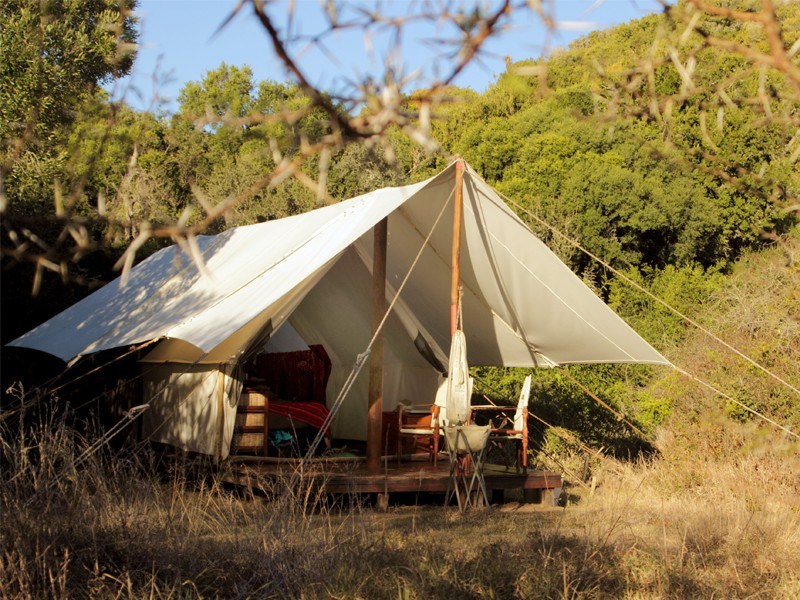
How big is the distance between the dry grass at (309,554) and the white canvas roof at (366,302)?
61.8 inches

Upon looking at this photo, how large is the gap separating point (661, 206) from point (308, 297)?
8.05 metres

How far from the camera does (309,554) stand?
Answer: 352cm

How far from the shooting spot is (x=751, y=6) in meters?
1.29

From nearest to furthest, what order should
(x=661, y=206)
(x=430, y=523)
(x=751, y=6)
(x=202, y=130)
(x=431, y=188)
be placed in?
(x=202, y=130), (x=751, y=6), (x=430, y=523), (x=431, y=188), (x=661, y=206)

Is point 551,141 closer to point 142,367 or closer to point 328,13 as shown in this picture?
point 142,367

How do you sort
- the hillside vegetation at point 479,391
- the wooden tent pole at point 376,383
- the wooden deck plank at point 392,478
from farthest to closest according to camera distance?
the wooden tent pole at point 376,383
the wooden deck plank at point 392,478
the hillside vegetation at point 479,391

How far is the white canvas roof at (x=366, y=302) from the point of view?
588cm

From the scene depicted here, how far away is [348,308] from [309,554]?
14.6ft

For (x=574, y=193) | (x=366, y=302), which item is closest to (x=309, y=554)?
(x=366, y=302)

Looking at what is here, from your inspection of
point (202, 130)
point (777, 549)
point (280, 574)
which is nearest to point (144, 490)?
point (280, 574)

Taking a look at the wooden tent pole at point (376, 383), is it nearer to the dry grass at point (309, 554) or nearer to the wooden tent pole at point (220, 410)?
the wooden tent pole at point (220, 410)

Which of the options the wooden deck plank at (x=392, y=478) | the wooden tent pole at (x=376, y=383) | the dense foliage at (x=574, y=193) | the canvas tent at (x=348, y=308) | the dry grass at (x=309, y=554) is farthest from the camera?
the dense foliage at (x=574, y=193)

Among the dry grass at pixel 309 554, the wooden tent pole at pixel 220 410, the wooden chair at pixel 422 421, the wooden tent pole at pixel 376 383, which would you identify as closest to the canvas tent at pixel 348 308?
the wooden tent pole at pixel 220 410

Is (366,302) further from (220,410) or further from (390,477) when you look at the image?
(390,477)
